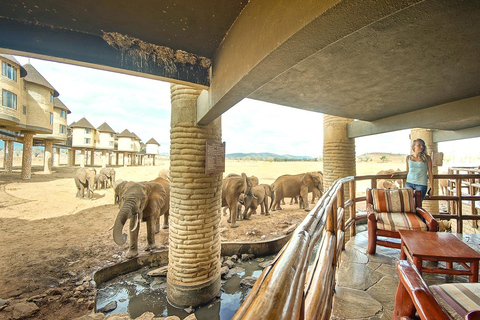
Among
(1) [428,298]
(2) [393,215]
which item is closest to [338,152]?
(2) [393,215]

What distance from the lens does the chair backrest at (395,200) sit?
125 inches

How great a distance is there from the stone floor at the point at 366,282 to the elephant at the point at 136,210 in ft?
Answer: 13.5

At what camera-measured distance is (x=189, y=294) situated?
389 cm

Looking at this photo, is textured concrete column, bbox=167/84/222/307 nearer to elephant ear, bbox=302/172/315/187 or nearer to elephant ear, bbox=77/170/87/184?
elephant ear, bbox=302/172/315/187

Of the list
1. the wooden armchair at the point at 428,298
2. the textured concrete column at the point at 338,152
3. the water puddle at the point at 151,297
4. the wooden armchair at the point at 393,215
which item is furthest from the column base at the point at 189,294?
the textured concrete column at the point at 338,152

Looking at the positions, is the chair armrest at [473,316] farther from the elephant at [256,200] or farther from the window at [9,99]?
the window at [9,99]

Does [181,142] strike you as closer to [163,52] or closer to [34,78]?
[163,52]

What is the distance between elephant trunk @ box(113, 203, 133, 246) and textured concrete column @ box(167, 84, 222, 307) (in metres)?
1.13

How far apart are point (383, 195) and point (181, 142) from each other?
11.7ft

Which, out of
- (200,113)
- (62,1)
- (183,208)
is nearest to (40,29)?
(62,1)

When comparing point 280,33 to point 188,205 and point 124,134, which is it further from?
point 124,134

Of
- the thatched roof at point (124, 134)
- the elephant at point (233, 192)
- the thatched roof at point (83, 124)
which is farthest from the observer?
the thatched roof at point (124, 134)

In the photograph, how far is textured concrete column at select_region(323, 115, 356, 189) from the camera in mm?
6180

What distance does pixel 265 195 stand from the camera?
9.83 metres
